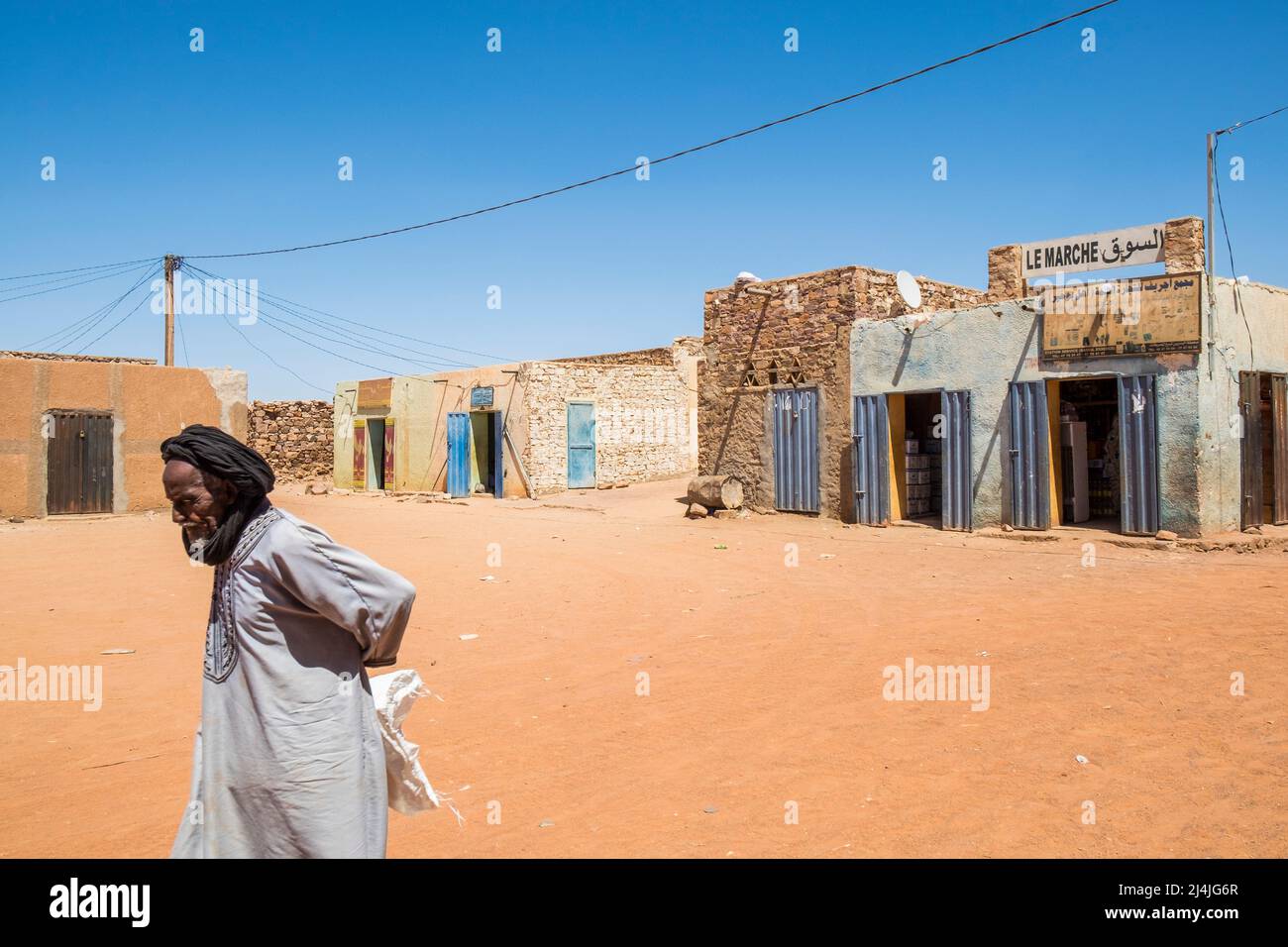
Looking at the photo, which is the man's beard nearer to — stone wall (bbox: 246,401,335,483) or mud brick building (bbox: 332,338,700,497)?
mud brick building (bbox: 332,338,700,497)

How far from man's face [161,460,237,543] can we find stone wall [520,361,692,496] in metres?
22.0

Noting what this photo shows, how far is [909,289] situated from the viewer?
55.5 feet

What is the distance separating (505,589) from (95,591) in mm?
4317

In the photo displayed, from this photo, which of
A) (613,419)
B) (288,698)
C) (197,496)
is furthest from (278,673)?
(613,419)

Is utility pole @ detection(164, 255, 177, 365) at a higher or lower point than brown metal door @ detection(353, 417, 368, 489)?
higher

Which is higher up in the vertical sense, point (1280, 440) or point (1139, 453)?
point (1280, 440)

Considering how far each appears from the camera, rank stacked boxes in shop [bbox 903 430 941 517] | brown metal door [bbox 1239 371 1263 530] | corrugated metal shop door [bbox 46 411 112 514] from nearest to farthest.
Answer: brown metal door [bbox 1239 371 1263 530] < stacked boxes in shop [bbox 903 430 941 517] < corrugated metal shop door [bbox 46 411 112 514]

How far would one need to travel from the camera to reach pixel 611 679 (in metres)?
6.56

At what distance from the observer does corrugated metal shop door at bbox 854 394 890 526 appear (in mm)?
16188

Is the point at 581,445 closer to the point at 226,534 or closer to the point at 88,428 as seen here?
the point at 88,428

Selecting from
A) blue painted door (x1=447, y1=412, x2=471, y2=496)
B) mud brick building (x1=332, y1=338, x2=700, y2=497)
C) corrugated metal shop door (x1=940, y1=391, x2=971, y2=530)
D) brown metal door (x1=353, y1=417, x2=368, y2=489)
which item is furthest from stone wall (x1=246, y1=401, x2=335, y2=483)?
corrugated metal shop door (x1=940, y1=391, x2=971, y2=530)

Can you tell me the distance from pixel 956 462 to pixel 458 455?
15.8 m

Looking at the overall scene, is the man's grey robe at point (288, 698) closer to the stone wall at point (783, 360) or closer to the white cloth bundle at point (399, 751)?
the white cloth bundle at point (399, 751)
